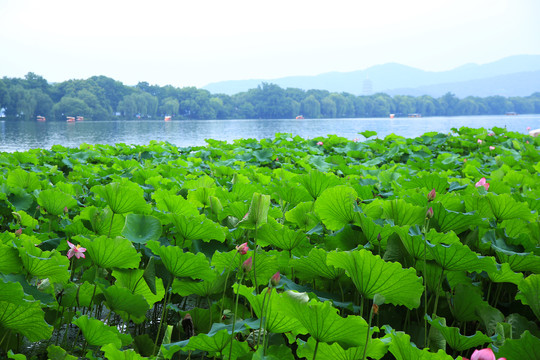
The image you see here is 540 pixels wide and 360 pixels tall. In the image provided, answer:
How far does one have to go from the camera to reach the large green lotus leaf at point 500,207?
120cm

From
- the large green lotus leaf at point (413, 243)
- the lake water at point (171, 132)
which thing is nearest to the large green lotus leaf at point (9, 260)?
the large green lotus leaf at point (413, 243)

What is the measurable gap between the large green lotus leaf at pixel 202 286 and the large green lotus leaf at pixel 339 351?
358 mm

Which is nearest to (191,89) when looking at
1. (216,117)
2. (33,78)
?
(216,117)

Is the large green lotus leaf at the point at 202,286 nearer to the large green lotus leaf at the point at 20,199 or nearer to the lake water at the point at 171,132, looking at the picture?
the large green lotus leaf at the point at 20,199

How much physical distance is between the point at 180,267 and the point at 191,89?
5485 cm

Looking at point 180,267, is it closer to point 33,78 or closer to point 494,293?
point 494,293

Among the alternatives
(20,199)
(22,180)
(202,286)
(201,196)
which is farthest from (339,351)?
(22,180)

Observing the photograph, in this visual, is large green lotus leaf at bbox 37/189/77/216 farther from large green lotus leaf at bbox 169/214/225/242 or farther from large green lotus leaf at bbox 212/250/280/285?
large green lotus leaf at bbox 212/250/280/285

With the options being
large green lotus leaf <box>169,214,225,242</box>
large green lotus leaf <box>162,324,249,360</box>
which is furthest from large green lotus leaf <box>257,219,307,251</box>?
large green lotus leaf <box>162,324,249,360</box>

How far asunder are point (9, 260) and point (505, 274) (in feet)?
3.67

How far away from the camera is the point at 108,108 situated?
45531 mm

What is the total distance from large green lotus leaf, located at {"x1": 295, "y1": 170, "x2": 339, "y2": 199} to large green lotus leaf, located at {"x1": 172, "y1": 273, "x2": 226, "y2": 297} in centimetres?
57

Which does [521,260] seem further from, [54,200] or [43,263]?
[54,200]

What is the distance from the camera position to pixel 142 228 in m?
1.15
